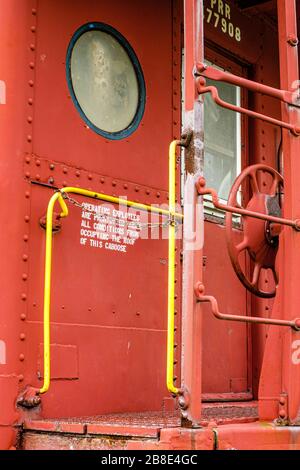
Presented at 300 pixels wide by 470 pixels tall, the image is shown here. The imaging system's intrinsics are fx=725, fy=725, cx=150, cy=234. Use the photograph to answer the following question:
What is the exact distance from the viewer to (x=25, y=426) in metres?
3.28

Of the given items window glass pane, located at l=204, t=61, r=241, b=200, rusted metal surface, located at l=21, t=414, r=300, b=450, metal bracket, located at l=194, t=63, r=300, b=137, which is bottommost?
rusted metal surface, located at l=21, t=414, r=300, b=450

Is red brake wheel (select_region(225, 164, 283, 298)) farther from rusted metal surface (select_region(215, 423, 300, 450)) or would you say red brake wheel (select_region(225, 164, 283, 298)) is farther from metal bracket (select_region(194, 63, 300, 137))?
rusted metal surface (select_region(215, 423, 300, 450))

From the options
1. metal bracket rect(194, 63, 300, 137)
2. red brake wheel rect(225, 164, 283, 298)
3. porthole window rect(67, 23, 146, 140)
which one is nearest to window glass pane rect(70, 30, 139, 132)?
porthole window rect(67, 23, 146, 140)

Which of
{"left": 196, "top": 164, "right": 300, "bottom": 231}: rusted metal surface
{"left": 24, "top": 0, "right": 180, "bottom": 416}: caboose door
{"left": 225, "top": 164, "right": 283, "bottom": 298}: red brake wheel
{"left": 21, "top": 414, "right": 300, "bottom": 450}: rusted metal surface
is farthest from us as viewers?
{"left": 24, "top": 0, "right": 180, "bottom": 416}: caboose door

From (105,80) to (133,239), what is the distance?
0.89m

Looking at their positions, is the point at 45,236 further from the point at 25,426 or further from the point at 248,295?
the point at 248,295

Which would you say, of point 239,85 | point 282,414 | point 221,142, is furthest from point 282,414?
point 221,142

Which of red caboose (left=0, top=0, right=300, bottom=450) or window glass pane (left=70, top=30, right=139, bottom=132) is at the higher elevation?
window glass pane (left=70, top=30, right=139, bottom=132)

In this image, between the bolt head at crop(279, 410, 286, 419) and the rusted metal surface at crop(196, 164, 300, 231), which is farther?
the bolt head at crop(279, 410, 286, 419)

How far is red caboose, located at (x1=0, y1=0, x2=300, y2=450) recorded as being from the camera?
9.55 ft
